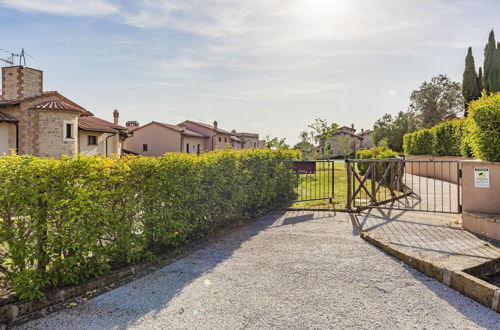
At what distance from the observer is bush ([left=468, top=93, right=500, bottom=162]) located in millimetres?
5711

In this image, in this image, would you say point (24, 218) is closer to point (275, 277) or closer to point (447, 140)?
point (275, 277)

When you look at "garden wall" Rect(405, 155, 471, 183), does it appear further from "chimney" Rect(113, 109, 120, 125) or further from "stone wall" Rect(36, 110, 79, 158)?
"chimney" Rect(113, 109, 120, 125)

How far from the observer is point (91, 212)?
12.2ft

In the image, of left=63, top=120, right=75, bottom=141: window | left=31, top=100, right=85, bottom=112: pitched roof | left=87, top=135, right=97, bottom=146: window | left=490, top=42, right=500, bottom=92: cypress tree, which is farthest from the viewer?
left=490, top=42, right=500, bottom=92: cypress tree

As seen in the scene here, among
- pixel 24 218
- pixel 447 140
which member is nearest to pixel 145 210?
pixel 24 218

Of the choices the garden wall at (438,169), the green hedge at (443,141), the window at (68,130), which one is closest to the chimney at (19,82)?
the window at (68,130)

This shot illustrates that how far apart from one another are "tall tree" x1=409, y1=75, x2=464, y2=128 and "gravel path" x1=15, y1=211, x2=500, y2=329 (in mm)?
39774

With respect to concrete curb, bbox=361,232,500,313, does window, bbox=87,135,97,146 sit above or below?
above

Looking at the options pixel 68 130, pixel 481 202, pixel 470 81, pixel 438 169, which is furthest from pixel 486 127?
pixel 470 81

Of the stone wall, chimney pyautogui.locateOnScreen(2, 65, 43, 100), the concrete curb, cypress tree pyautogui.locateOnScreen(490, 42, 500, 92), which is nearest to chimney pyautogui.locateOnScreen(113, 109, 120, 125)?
chimney pyautogui.locateOnScreen(2, 65, 43, 100)

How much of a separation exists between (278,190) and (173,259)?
16.6 feet

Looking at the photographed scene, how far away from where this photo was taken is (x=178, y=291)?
368 centimetres

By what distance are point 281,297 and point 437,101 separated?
4311cm

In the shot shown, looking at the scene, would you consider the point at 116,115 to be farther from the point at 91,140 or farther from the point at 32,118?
the point at 32,118
